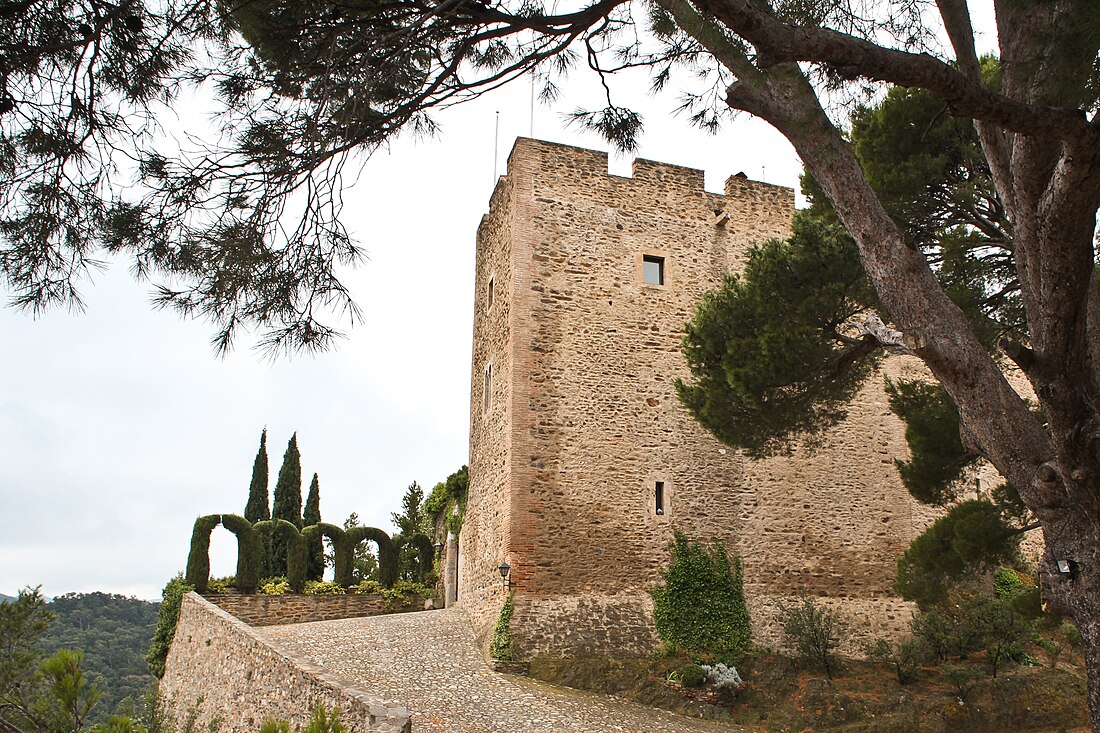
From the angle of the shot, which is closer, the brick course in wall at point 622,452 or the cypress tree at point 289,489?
the brick course in wall at point 622,452

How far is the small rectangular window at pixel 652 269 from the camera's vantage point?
14.4 m

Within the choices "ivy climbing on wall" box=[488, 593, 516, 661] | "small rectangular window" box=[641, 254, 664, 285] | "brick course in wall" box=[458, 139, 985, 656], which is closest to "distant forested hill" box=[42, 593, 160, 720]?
"ivy climbing on wall" box=[488, 593, 516, 661]

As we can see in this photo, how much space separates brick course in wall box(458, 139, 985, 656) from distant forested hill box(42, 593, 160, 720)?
28.3 feet

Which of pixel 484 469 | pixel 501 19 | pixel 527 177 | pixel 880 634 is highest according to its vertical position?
pixel 527 177

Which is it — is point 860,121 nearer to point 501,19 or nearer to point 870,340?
point 870,340

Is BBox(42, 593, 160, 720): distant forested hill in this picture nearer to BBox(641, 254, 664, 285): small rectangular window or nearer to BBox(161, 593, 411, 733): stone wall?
BBox(161, 593, 411, 733): stone wall

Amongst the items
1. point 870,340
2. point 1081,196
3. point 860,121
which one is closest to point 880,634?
point 870,340

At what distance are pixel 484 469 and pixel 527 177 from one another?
4724 mm

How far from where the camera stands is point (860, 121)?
9328 mm

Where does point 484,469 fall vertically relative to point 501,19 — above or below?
below

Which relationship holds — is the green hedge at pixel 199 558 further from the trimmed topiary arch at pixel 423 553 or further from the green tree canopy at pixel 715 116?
the green tree canopy at pixel 715 116

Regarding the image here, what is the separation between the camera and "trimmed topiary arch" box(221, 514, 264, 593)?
16812 millimetres

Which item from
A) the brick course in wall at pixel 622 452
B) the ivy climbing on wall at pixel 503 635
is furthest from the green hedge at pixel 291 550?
the ivy climbing on wall at pixel 503 635

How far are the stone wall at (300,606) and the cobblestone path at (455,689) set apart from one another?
3.06 metres
